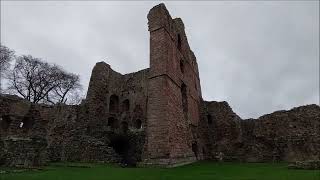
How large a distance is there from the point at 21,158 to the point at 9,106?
765 centimetres

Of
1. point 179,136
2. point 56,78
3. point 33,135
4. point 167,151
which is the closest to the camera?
point 167,151

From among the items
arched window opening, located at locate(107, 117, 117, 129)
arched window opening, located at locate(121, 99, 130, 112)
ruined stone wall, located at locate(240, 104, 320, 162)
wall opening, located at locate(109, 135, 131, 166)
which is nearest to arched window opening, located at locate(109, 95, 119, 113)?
arched window opening, located at locate(121, 99, 130, 112)

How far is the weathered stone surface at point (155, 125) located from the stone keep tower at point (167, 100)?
0.16 ft

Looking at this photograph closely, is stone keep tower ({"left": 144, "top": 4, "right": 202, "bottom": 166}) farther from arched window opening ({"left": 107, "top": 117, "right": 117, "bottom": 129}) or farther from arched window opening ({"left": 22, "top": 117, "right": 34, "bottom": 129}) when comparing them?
arched window opening ({"left": 22, "top": 117, "right": 34, "bottom": 129})

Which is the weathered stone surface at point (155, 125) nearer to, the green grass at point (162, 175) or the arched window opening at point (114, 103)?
the arched window opening at point (114, 103)

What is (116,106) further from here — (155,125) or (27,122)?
(155,125)

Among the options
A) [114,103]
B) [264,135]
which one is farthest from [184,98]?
[114,103]

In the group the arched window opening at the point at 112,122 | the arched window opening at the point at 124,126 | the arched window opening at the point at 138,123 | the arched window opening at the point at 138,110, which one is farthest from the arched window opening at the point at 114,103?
the arched window opening at the point at 138,123

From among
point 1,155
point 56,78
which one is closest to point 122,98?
point 1,155

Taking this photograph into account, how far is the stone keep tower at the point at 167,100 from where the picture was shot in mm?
13547

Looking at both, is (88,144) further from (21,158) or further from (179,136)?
(179,136)

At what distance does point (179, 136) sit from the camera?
15.2 m

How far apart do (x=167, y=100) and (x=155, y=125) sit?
1457 mm

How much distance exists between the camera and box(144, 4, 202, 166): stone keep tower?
13547mm
